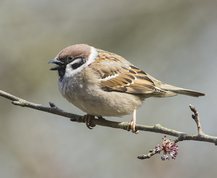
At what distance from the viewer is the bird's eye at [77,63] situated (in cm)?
519

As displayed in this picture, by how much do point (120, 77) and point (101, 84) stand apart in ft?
1.16

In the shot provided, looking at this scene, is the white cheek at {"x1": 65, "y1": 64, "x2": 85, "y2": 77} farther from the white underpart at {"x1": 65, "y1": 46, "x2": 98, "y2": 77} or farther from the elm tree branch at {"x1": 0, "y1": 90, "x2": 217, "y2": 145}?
the elm tree branch at {"x1": 0, "y1": 90, "x2": 217, "y2": 145}

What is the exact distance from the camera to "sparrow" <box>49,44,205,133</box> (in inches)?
199

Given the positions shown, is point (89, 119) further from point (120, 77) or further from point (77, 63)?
point (120, 77)

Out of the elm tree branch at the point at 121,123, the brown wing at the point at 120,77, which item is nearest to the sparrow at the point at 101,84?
the brown wing at the point at 120,77

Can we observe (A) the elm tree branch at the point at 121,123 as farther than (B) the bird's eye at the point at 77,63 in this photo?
No

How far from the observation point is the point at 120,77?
218 inches

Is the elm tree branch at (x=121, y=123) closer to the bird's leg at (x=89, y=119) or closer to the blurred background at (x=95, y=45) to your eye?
the bird's leg at (x=89, y=119)

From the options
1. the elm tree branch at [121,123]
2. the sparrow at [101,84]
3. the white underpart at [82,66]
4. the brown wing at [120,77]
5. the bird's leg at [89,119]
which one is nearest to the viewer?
the elm tree branch at [121,123]

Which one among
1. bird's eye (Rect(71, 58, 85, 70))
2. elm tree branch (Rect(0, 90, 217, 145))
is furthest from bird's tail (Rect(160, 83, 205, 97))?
elm tree branch (Rect(0, 90, 217, 145))

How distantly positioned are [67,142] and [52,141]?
201mm

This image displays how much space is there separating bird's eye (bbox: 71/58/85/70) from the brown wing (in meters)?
0.11

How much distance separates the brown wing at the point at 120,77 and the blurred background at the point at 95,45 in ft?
6.61

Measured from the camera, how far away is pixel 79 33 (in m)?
9.17
